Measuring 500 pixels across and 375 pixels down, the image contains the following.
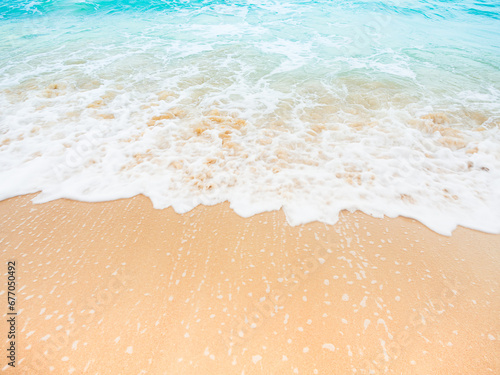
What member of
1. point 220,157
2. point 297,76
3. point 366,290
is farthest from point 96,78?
Result: point 366,290

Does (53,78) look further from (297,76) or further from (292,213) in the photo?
(292,213)

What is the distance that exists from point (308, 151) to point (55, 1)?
19517 mm

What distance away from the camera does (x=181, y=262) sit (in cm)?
255

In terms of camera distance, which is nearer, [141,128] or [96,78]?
[141,128]

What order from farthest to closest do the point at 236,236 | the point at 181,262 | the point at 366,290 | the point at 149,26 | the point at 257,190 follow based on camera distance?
the point at 149,26
the point at 257,190
the point at 236,236
the point at 181,262
the point at 366,290

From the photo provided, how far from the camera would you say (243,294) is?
2.28 m

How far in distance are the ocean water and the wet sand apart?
0.35m
